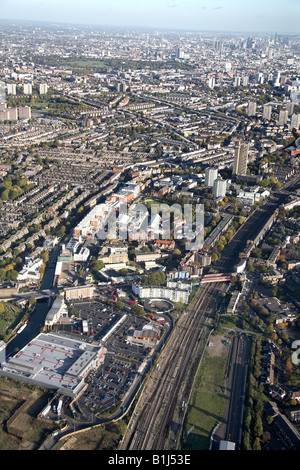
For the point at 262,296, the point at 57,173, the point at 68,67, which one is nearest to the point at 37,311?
the point at 262,296

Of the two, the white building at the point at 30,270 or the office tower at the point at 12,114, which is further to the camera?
the office tower at the point at 12,114

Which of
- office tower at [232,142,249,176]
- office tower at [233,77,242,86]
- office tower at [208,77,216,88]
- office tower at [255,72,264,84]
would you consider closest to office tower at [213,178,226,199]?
office tower at [232,142,249,176]

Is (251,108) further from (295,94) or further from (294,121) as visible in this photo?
(295,94)

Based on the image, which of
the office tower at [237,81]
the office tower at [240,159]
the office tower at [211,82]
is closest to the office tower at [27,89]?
the office tower at [211,82]

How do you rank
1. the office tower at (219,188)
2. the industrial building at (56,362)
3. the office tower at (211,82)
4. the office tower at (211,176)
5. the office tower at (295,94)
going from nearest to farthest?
the industrial building at (56,362)
the office tower at (219,188)
the office tower at (211,176)
the office tower at (295,94)
the office tower at (211,82)

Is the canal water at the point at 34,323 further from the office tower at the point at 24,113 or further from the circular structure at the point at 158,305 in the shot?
the office tower at the point at 24,113

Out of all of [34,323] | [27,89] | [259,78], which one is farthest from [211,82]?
→ [34,323]
